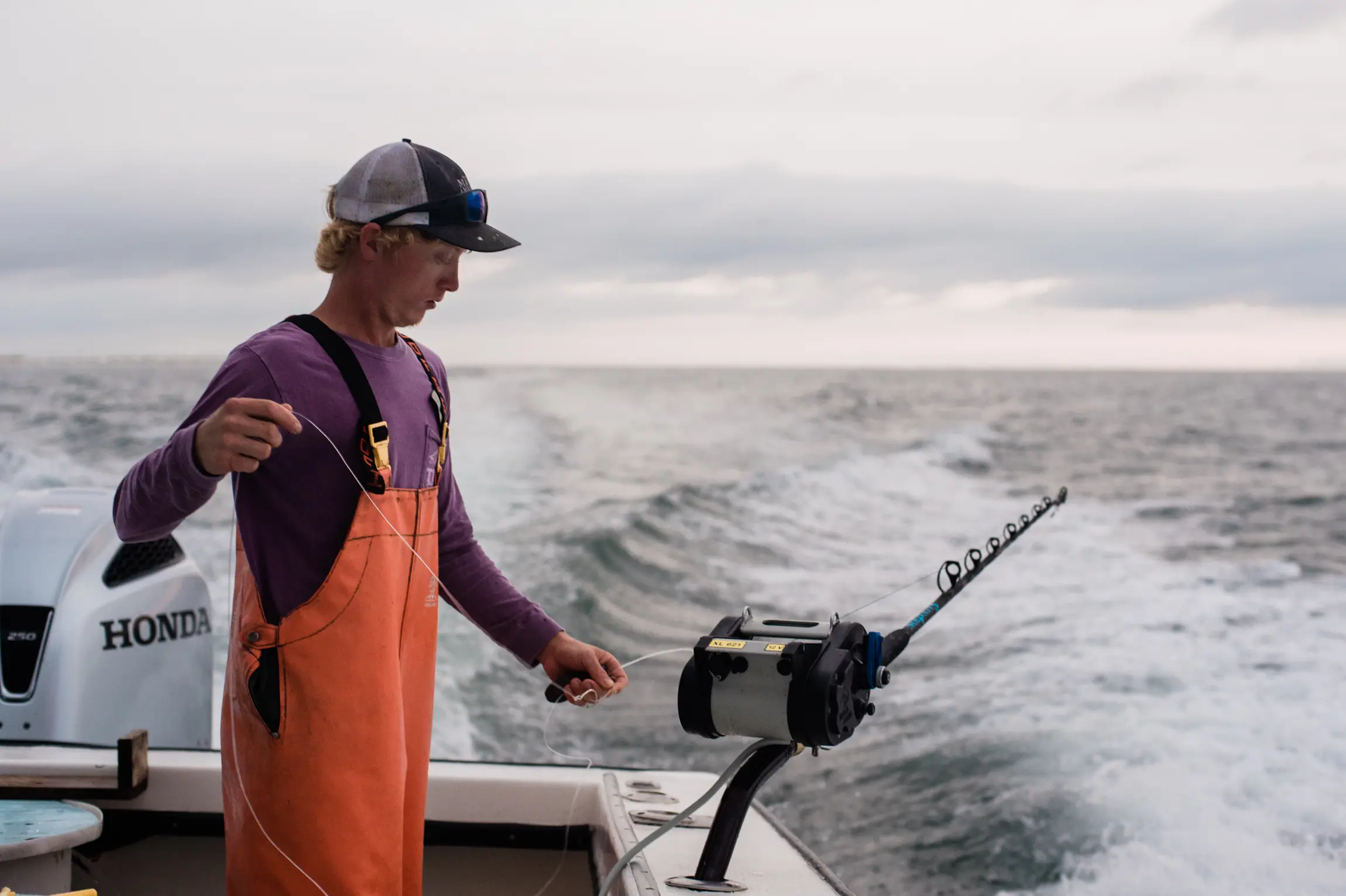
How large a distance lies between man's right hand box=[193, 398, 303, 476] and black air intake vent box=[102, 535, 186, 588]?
140 centimetres

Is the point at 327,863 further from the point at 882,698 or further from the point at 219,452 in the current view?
the point at 882,698

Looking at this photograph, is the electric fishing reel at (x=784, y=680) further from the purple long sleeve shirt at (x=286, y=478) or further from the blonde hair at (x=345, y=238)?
the blonde hair at (x=345, y=238)

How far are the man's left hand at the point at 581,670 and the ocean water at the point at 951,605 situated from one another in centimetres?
253

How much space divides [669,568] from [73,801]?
5.37 meters

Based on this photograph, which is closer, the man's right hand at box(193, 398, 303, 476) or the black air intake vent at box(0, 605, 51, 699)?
the man's right hand at box(193, 398, 303, 476)

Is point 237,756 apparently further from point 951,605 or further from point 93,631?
point 951,605

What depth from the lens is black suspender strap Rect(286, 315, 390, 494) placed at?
4.17 ft

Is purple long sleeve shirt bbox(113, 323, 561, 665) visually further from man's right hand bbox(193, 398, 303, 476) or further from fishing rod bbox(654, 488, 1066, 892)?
fishing rod bbox(654, 488, 1066, 892)

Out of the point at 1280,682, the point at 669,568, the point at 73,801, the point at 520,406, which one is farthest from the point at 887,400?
the point at 73,801

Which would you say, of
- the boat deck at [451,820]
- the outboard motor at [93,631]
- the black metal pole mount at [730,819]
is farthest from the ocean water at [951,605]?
the black metal pole mount at [730,819]

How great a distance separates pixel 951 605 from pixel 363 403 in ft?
18.1

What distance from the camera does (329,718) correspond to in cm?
125

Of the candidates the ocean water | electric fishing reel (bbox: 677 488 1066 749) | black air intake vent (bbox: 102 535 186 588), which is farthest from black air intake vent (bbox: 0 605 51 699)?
the ocean water

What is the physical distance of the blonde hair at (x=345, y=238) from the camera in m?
1.31
